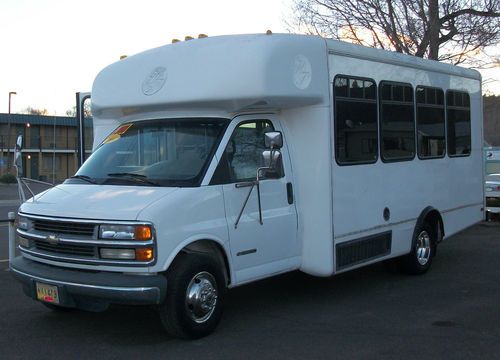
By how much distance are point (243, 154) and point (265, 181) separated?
1.17 feet

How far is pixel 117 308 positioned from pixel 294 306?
6.40ft

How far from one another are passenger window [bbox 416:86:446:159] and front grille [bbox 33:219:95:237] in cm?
486

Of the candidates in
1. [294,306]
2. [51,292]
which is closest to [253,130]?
[294,306]

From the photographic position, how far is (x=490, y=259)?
9.64m

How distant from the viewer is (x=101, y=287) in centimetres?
503

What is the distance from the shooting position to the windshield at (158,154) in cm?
565

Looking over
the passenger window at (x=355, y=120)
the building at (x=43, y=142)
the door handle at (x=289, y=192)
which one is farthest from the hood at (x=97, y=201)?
the building at (x=43, y=142)

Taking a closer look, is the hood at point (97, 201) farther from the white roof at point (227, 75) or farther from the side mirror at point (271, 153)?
the white roof at point (227, 75)

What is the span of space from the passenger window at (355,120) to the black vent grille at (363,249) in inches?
36.1

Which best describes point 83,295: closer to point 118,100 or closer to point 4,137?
point 118,100

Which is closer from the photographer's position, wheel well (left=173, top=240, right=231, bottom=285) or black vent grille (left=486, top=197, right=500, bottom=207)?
wheel well (left=173, top=240, right=231, bottom=285)

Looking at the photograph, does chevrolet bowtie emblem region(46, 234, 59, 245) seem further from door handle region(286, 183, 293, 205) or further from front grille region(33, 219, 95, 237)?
door handle region(286, 183, 293, 205)

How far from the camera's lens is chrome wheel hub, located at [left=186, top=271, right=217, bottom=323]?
5383 mm

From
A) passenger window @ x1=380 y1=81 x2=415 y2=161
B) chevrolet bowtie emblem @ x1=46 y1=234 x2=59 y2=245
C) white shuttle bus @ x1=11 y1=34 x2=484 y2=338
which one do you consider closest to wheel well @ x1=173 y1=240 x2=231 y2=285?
white shuttle bus @ x1=11 y1=34 x2=484 y2=338
